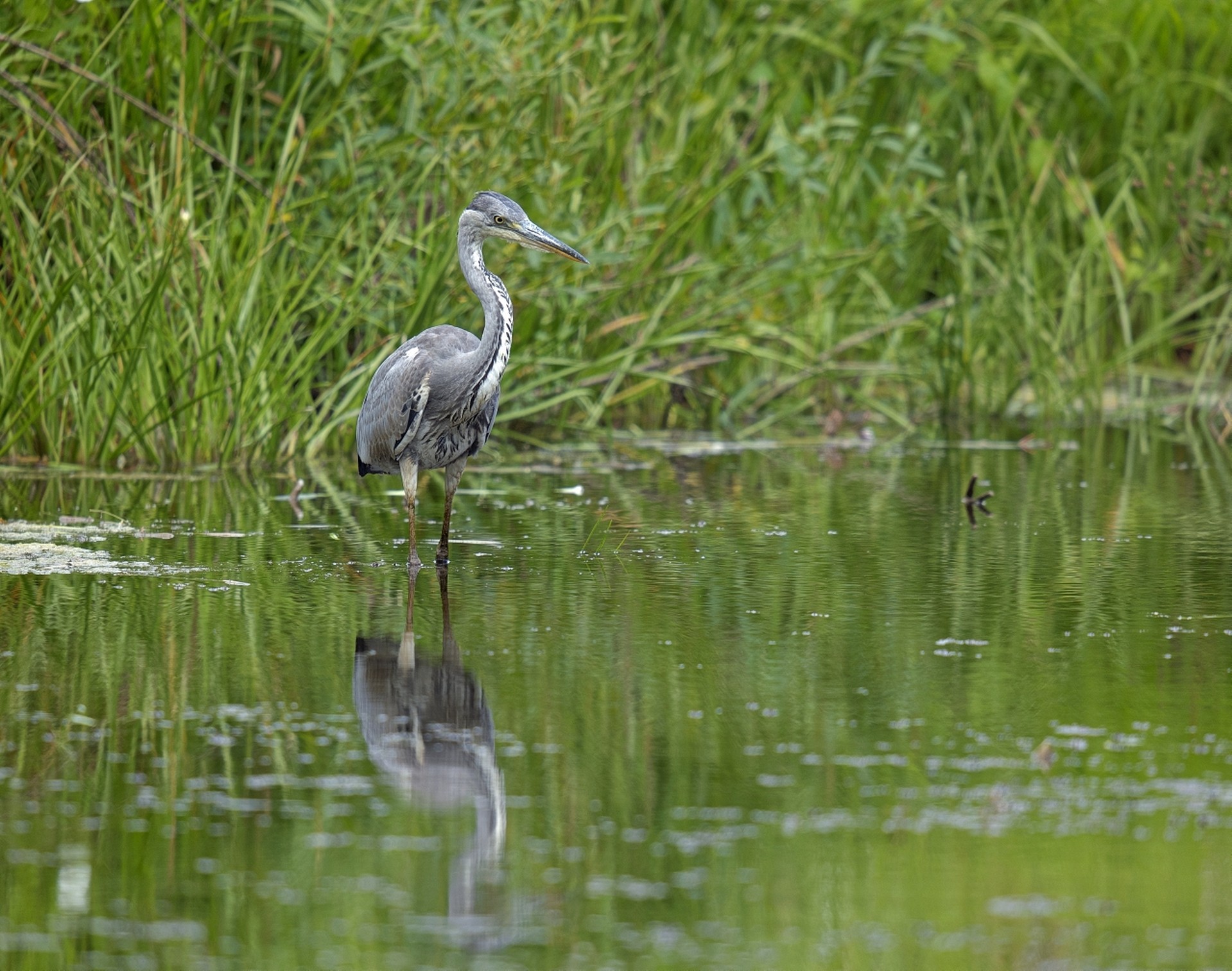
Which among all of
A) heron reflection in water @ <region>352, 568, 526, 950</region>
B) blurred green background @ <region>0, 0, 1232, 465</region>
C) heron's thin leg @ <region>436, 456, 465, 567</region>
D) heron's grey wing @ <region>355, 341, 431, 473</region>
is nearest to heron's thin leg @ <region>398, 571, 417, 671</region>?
heron reflection in water @ <region>352, 568, 526, 950</region>

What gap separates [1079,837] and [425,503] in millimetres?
4835

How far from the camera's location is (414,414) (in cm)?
631

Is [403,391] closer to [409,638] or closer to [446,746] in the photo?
[409,638]

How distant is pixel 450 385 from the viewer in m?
6.26

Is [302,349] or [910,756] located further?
[302,349]

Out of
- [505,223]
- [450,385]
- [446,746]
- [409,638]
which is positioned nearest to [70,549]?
[450,385]

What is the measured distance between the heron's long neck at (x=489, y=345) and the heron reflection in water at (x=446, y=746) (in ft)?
4.32

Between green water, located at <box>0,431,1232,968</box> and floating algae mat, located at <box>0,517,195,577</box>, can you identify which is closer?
green water, located at <box>0,431,1232,968</box>

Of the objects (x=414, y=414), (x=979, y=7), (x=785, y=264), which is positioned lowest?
(x=414, y=414)

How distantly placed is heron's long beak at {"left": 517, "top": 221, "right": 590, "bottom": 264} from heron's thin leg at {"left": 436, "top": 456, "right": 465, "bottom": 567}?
0.79 meters

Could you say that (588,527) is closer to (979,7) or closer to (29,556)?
(29,556)

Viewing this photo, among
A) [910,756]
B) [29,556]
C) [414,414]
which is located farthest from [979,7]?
[910,756]

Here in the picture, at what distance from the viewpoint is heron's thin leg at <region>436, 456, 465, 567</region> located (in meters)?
6.23

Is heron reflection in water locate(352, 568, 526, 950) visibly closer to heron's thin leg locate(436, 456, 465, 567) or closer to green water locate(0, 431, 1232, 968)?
green water locate(0, 431, 1232, 968)
